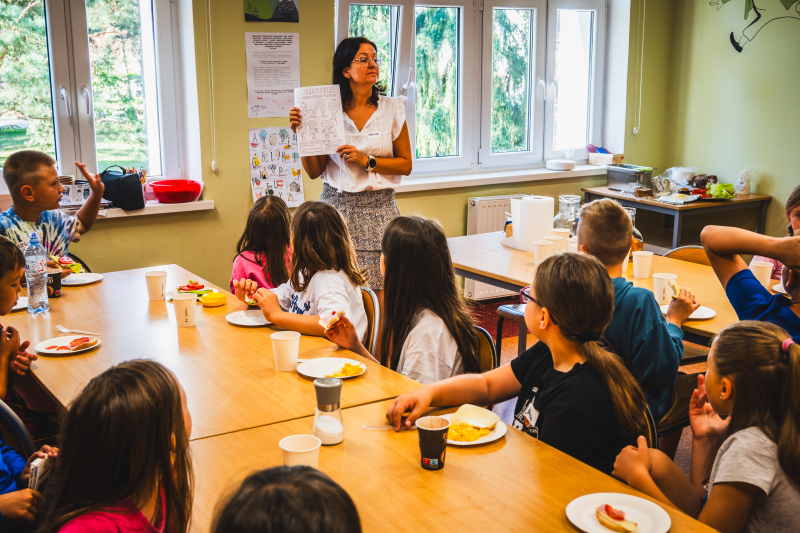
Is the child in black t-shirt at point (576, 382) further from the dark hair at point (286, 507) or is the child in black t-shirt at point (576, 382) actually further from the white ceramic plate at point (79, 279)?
the white ceramic plate at point (79, 279)

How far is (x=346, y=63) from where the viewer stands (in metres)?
3.31

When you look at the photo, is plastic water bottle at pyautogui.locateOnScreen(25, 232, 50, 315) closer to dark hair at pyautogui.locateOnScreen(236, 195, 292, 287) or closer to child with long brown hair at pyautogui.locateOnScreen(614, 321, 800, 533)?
dark hair at pyautogui.locateOnScreen(236, 195, 292, 287)

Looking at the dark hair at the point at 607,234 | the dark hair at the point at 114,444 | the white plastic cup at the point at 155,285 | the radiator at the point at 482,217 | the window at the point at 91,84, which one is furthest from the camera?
the radiator at the point at 482,217

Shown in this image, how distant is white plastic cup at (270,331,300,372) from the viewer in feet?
6.24

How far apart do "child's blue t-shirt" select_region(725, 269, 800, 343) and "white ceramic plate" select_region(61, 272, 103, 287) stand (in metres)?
2.41

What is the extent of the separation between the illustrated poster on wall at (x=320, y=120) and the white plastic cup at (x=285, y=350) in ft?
4.98

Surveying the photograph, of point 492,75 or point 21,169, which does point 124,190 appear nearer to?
point 21,169

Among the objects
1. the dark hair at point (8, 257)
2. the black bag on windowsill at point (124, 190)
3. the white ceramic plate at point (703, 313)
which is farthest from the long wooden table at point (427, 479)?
the black bag on windowsill at point (124, 190)

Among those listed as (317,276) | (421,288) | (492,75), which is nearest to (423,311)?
(421,288)

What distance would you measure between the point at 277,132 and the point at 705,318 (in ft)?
8.81

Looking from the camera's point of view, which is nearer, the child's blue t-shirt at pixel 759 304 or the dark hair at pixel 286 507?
the dark hair at pixel 286 507

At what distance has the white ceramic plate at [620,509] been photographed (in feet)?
3.77

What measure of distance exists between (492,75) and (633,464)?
420 cm

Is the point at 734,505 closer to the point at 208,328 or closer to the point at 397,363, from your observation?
the point at 397,363
